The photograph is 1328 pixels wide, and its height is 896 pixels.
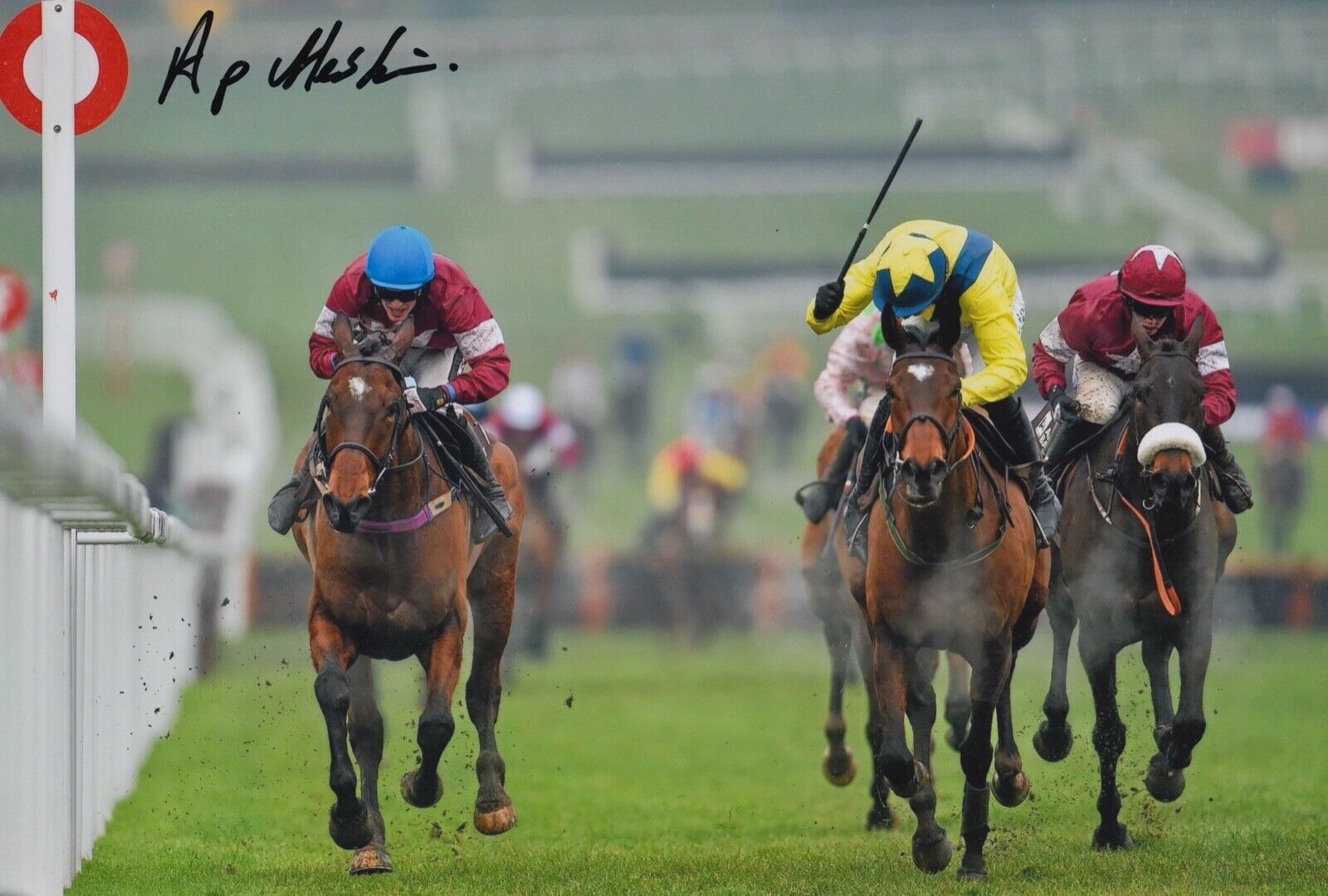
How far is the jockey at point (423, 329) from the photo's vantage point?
7.88m

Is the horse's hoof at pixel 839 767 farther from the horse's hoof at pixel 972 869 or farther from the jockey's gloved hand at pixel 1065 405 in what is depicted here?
the horse's hoof at pixel 972 869

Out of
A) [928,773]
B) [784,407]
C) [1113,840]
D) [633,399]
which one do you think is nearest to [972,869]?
[928,773]

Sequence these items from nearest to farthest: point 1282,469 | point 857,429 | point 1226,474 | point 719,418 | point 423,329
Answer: point 423,329, point 1226,474, point 857,429, point 1282,469, point 719,418

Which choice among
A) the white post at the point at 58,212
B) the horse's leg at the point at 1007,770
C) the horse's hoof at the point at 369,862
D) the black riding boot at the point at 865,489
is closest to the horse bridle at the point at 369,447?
the white post at the point at 58,212

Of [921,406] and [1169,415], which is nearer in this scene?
[921,406]

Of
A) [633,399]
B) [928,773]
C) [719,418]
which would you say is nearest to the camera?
[928,773]

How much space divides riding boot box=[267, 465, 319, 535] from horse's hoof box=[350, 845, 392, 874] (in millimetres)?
1179

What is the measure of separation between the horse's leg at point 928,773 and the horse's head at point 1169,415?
3.76 ft

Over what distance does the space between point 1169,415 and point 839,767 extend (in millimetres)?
2801

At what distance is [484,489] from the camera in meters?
8.43

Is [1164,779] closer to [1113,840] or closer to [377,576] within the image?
[1113,840]

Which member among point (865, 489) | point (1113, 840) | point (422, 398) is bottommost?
point (1113, 840)

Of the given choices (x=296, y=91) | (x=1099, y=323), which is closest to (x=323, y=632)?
(x=1099, y=323)

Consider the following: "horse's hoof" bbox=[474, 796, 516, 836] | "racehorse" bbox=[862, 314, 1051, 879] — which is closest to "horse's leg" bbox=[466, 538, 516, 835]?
"horse's hoof" bbox=[474, 796, 516, 836]
